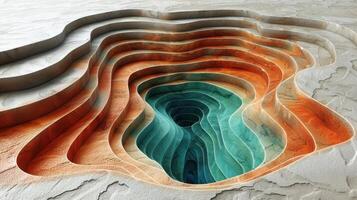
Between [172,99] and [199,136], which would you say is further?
[172,99]

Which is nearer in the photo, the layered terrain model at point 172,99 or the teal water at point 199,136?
the layered terrain model at point 172,99

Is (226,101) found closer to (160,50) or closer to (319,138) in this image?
(160,50)

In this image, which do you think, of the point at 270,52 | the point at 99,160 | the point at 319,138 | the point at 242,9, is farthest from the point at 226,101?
the point at 99,160

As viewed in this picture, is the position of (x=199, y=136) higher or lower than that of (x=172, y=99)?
lower

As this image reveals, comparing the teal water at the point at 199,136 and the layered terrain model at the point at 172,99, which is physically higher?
the layered terrain model at the point at 172,99
